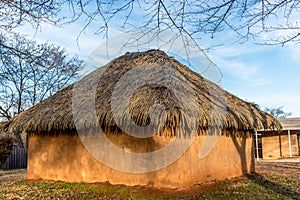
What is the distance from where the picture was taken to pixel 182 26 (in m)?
3.53

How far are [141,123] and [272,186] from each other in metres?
3.83

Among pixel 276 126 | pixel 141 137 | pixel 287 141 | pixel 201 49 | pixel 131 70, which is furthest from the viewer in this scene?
pixel 287 141

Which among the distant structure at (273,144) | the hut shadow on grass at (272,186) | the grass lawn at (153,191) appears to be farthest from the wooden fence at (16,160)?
the distant structure at (273,144)

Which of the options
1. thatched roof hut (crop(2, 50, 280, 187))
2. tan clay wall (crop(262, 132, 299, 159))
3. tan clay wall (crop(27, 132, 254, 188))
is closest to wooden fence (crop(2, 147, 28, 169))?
thatched roof hut (crop(2, 50, 280, 187))

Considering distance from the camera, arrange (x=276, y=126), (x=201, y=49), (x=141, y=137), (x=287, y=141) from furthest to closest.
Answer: (x=287, y=141)
(x=276, y=126)
(x=141, y=137)
(x=201, y=49)

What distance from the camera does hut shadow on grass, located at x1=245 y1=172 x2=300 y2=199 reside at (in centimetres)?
716

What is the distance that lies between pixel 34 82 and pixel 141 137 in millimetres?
15562

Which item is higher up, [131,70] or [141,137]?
[131,70]

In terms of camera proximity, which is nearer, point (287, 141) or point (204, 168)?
point (204, 168)

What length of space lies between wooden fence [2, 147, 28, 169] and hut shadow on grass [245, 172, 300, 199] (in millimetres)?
12501

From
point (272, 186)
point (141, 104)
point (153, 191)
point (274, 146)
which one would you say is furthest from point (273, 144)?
point (141, 104)

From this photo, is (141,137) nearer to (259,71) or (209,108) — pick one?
(209,108)

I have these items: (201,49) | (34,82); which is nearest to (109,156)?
(201,49)

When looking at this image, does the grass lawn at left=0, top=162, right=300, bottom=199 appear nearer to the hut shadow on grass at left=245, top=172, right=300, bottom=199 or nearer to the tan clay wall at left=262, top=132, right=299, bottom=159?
the hut shadow on grass at left=245, top=172, right=300, bottom=199
